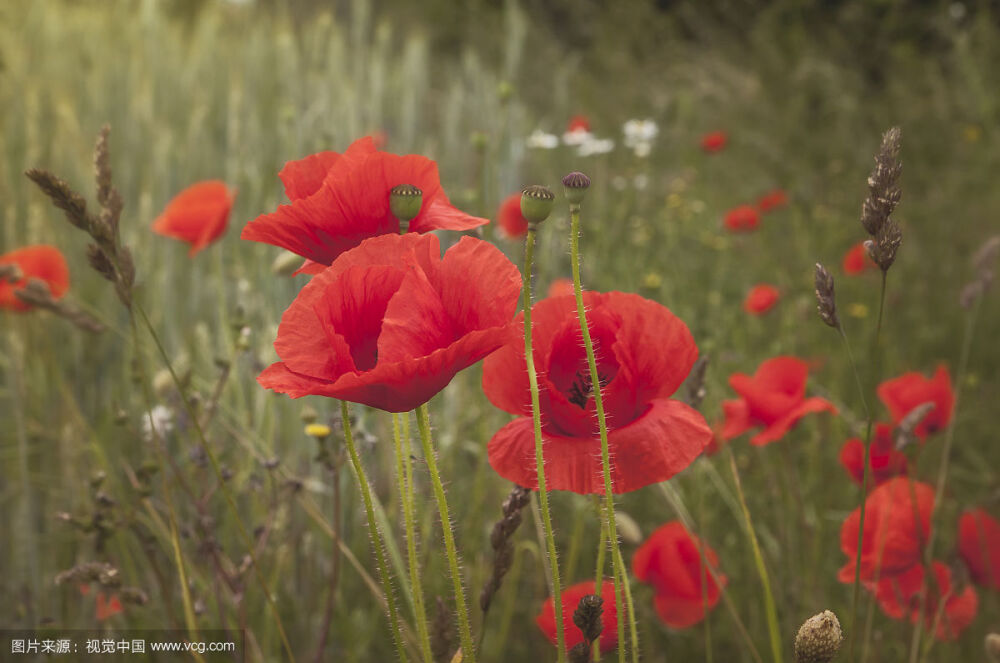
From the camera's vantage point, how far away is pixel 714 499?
192cm

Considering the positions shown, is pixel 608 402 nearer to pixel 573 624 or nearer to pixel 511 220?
pixel 573 624

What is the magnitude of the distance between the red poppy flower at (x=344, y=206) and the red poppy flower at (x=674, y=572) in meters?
0.63

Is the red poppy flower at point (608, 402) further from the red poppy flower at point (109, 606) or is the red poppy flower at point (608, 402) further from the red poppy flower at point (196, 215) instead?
the red poppy flower at point (196, 215)

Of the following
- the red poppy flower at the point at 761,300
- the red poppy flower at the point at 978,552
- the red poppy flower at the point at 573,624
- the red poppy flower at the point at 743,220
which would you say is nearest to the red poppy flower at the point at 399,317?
the red poppy flower at the point at 573,624

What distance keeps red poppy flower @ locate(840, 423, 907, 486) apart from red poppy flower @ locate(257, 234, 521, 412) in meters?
0.78

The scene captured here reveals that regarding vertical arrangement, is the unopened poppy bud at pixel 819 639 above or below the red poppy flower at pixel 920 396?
below

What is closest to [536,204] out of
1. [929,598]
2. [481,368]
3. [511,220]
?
[929,598]

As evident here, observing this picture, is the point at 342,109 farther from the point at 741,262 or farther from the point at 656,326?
the point at 656,326

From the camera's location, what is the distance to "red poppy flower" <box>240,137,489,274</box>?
0.66 metres

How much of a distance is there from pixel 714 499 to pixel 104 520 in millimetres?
1334

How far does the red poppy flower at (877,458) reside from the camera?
1188 millimetres

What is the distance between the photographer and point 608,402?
26.9 inches

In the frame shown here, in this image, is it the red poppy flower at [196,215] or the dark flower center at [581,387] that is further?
the red poppy flower at [196,215]

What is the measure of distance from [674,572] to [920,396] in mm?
475
